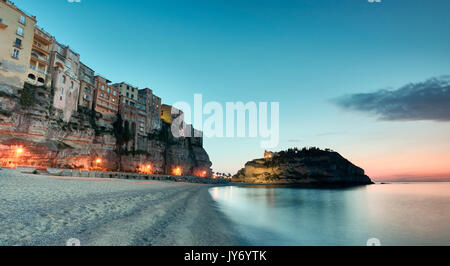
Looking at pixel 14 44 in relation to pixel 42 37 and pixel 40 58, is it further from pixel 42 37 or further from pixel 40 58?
pixel 42 37

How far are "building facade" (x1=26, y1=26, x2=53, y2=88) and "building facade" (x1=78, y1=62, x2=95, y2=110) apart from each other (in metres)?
9.51

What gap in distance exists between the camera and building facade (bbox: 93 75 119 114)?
58250mm

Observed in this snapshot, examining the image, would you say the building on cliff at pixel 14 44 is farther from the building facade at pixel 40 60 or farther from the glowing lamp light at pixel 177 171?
the glowing lamp light at pixel 177 171

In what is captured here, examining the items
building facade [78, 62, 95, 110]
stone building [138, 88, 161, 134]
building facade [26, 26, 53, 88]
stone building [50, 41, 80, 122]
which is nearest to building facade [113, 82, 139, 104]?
stone building [138, 88, 161, 134]

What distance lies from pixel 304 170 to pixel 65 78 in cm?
12743

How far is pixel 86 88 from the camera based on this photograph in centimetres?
5512

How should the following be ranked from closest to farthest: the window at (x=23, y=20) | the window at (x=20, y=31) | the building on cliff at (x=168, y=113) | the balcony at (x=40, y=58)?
the window at (x=20, y=31), the window at (x=23, y=20), the balcony at (x=40, y=58), the building on cliff at (x=168, y=113)

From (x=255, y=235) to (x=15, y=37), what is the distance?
190 feet

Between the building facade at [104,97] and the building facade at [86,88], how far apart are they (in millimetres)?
1125

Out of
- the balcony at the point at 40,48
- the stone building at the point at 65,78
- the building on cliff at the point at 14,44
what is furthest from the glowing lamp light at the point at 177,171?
the balcony at the point at 40,48

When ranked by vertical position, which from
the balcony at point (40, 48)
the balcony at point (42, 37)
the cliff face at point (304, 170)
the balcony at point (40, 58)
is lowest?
the cliff face at point (304, 170)

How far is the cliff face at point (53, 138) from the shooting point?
34375 mm

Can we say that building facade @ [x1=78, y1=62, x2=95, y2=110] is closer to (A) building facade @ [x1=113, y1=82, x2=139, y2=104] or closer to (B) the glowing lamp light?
(A) building facade @ [x1=113, y1=82, x2=139, y2=104]

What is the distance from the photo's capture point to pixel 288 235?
11586 millimetres
